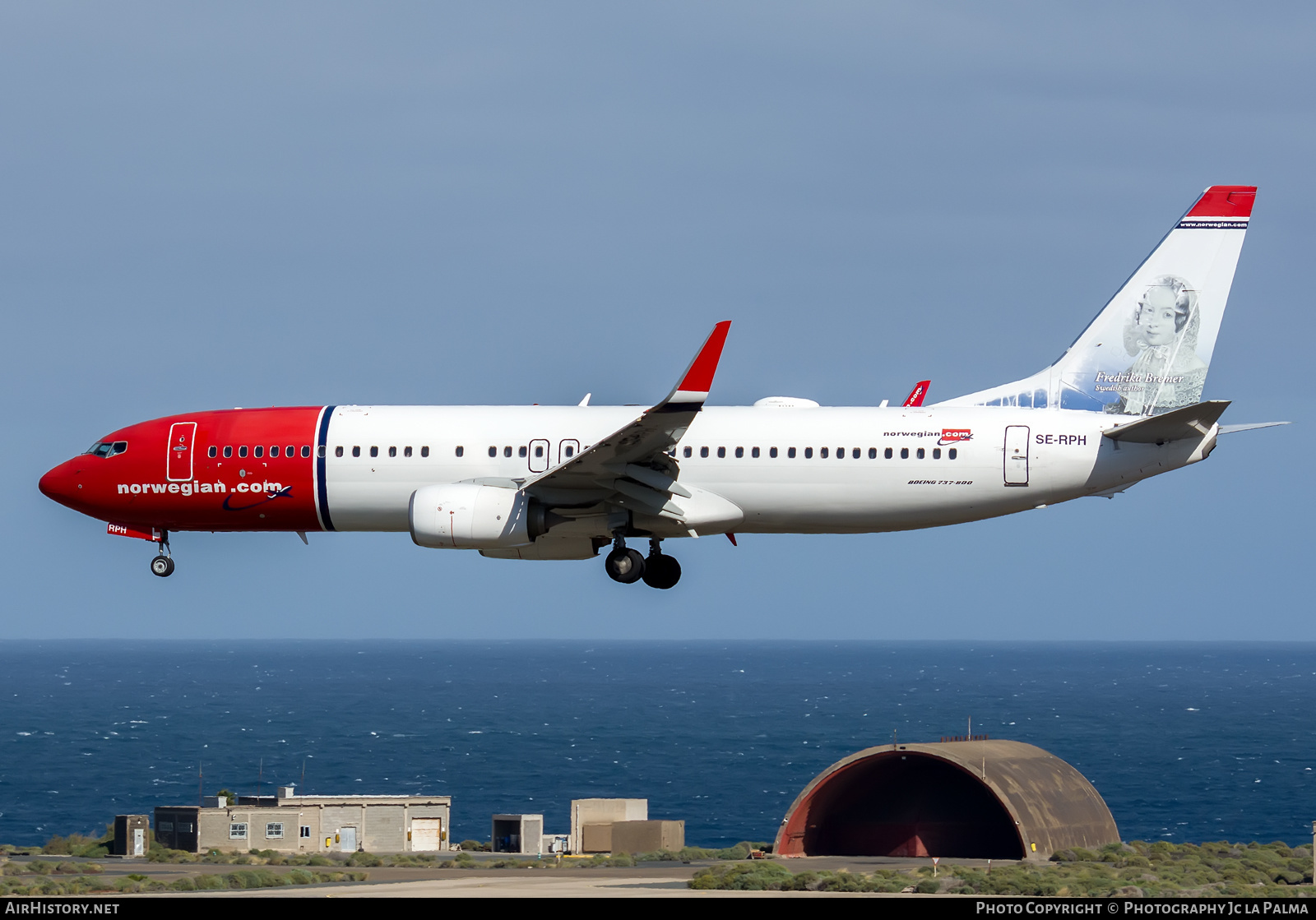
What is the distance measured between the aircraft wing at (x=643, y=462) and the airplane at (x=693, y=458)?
0.07 metres

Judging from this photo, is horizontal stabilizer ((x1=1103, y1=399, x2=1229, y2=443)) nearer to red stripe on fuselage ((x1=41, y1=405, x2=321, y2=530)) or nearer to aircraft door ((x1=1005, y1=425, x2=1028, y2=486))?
aircraft door ((x1=1005, y1=425, x2=1028, y2=486))

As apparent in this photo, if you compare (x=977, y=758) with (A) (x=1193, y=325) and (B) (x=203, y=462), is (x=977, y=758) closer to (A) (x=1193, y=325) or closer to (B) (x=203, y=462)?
(A) (x=1193, y=325)

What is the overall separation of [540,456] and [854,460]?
27.1 feet


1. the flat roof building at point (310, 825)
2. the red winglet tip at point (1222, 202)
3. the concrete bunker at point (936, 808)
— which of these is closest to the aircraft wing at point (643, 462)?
the red winglet tip at point (1222, 202)

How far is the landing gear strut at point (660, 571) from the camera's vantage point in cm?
4762

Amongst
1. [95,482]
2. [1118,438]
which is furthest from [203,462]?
[1118,438]

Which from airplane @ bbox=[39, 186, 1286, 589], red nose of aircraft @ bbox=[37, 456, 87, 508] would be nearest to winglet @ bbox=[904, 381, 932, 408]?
airplane @ bbox=[39, 186, 1286, 589]

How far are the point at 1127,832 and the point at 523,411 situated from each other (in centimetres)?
10784

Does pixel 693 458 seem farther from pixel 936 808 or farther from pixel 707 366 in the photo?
pixel 936 808

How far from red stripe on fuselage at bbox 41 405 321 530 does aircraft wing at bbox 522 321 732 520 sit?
281 inches

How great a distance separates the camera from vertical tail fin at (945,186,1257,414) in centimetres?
4797

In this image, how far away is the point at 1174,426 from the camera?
4384 centimetres

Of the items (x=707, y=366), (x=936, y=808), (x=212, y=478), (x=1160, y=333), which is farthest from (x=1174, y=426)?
(x=936, y=808)

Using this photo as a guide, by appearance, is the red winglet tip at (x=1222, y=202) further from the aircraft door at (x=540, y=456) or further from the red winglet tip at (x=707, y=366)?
the aircraft door at (x=540, y=456)
